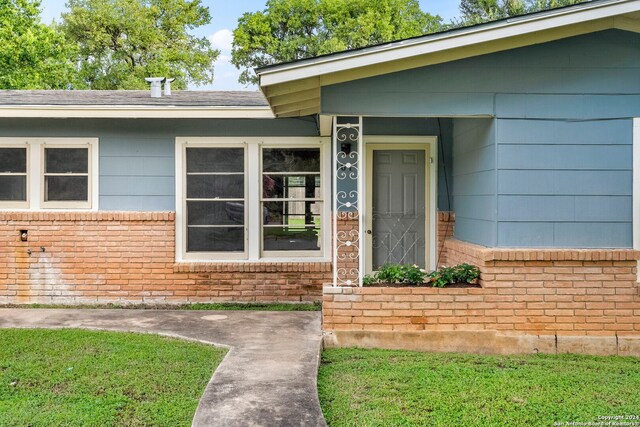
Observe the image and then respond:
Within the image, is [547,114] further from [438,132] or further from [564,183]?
[438,132]

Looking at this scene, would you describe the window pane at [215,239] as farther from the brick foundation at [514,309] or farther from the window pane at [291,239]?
the brick foundation at [514,309]

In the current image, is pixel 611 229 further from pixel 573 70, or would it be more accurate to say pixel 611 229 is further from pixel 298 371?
pixel 298 371

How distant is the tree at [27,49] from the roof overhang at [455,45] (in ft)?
62.5

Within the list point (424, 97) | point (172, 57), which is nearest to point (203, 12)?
point (172, 57)

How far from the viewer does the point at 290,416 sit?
3.82 m

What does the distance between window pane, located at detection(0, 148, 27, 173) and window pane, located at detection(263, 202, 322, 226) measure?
11.2ft

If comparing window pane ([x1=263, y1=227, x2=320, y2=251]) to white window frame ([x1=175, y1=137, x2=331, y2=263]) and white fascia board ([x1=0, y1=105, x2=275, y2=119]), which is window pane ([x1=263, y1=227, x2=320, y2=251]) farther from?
white fascia board ([x1=0, y1=105, x2=275, y2=119])

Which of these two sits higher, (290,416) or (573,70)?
(573,70)

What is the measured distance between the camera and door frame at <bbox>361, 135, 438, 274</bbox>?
7895 millimetres

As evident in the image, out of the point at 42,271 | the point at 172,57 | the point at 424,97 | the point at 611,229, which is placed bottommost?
the point at 42,271

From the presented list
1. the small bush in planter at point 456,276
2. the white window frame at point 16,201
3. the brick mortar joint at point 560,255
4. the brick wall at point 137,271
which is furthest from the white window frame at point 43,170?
the brick mortar joint at point 560,255

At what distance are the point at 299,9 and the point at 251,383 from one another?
29.2 m

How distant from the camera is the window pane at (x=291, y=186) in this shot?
8.16m

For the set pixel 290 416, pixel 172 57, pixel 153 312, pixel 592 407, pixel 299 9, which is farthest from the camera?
pixel 299 9
